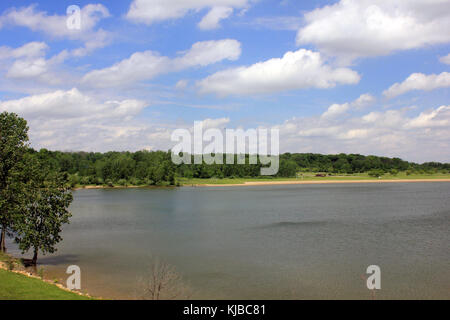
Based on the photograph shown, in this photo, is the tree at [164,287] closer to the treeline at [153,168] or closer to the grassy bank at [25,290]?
the grassy bank at [25,290]

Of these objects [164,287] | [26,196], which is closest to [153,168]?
[26,196]

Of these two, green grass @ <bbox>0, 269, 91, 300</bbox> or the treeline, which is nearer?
green grass @ <bbox>0, 269, 91, 300</bbox>

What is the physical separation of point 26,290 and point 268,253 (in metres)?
17.7

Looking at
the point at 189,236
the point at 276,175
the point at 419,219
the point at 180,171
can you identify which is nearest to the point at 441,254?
the point at 419,219

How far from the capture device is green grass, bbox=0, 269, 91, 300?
13.5 metres

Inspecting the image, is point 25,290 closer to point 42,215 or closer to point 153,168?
point 42,215

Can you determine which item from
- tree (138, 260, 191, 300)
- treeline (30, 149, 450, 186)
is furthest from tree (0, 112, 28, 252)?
treeline (30, 149, 450, 186)

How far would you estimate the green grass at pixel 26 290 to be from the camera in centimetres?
1354

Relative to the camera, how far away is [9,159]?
24.0 metres

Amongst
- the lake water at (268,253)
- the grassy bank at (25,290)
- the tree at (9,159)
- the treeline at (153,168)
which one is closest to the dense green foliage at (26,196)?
the tree at (9,159)

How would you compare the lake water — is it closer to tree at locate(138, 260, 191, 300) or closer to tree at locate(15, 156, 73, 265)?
tree at locate(138, 260, 191, 300)

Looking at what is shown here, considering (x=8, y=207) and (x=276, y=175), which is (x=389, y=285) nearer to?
(x=8, y=207)

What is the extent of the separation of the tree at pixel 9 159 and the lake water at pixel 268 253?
460 cm

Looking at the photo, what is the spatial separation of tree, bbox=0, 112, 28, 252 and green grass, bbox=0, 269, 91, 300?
7583mm
